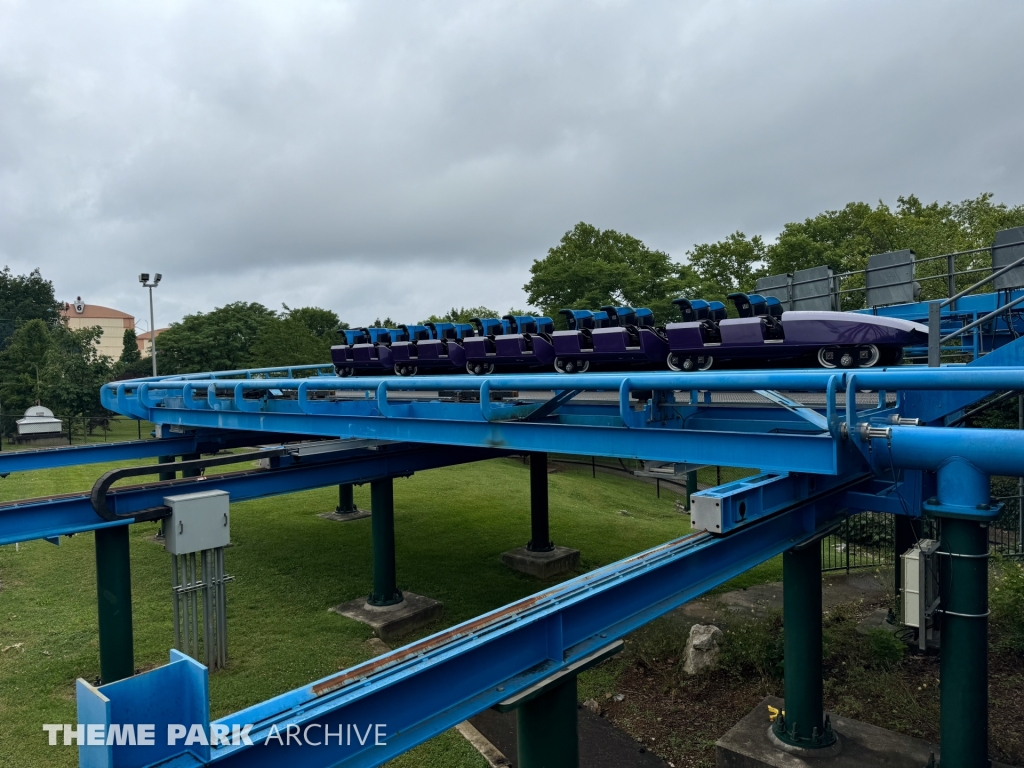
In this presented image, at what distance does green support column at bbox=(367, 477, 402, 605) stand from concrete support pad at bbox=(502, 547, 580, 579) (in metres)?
3.32

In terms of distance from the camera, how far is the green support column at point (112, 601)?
335 inches

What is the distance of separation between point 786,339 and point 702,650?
4718mm

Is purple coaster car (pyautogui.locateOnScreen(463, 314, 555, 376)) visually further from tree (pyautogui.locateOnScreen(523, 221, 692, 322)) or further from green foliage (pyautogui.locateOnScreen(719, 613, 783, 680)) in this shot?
tree (pyautogui.locateOnScreen(523, 221, 692, 322))

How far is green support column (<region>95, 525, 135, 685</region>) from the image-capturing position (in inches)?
335

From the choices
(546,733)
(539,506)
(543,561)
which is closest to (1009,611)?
(543,561)

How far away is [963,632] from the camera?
515 cm

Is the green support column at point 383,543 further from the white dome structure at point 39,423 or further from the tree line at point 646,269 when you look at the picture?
the white dome structure at point 39,423

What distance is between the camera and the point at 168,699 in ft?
9.30

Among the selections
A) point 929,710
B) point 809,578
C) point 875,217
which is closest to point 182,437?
point 809,578

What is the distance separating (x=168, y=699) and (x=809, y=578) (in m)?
6.82

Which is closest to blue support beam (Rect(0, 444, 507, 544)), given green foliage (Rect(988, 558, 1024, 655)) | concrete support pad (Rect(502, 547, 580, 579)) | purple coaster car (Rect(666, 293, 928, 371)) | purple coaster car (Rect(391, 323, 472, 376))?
purple coaster car (Rect(391, 323, 472, 376))

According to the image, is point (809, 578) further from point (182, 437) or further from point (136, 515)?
point (182, 437)

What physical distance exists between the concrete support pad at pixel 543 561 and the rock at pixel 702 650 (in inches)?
201

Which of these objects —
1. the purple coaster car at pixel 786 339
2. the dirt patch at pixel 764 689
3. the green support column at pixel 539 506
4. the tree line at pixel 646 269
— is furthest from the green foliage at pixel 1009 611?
the tree line at pixel 646 269
